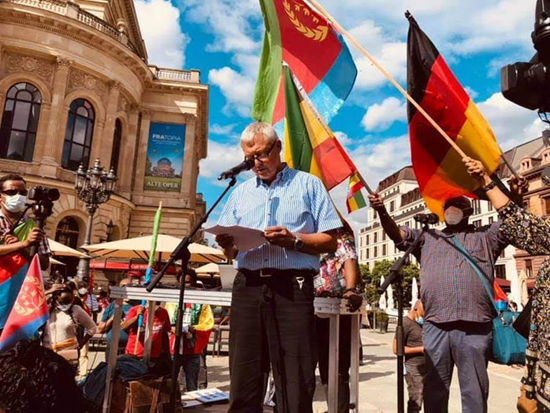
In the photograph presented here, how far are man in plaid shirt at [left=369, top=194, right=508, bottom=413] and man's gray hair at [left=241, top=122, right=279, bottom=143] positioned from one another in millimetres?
1254

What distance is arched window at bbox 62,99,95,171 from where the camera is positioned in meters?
25.4

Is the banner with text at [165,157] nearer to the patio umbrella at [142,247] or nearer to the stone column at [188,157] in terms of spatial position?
the stone column at [188,157]

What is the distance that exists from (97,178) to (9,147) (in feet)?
44.4

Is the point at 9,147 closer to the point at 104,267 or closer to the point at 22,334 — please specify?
the point at 104,267

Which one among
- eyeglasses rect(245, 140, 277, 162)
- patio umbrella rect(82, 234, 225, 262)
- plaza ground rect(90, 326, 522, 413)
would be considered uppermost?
patio umbrella rect(82, 234, 225, 262)

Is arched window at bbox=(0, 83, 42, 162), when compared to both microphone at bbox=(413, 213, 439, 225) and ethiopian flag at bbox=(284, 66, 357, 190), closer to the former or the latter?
ethiopian flag at bbox=(284, 66, 357, 190)

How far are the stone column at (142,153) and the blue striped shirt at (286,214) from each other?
27.6 metres

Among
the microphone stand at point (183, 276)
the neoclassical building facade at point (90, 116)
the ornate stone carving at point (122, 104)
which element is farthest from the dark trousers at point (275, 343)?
the ornate stone carving at point (122, 104)

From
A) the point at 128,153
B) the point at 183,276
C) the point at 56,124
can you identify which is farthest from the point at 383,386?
the point at 128,153

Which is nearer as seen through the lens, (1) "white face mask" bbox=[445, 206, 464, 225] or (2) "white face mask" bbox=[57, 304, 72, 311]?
(1) "white face mask" bbox=[445, 206, 464, 225]

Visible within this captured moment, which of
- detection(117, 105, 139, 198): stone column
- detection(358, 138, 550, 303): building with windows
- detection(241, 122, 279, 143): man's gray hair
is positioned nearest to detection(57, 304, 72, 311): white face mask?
detection(241, 122, 279, 143): man's gray hair

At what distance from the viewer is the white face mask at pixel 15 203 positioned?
3.42 meters

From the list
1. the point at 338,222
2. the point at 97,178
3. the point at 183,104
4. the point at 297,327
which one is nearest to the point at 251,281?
the point at 297,327

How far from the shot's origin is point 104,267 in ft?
72.4
